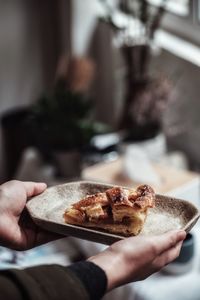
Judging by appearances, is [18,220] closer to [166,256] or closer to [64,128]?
[166,256]

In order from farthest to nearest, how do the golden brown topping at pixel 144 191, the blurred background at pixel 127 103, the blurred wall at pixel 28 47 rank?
the blurred wall at pixel 28 47 → the blurred background at pixel 127 103 → the golden brown topping at pixel 144 191

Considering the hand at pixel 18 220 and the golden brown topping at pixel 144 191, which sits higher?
the golden brown topping at pixel 144 191

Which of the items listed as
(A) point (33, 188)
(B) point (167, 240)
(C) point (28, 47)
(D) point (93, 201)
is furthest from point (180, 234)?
(C) point (28, 47)

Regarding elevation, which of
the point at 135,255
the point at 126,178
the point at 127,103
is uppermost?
the point at 135,255

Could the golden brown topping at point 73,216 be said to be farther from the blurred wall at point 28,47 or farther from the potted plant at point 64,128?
the blurred wall at point 28,47

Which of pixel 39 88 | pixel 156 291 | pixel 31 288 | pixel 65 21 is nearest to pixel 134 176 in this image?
pixel 156 291

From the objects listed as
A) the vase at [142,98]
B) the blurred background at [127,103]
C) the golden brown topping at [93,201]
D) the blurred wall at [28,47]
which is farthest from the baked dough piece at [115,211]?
the blurred wall at [28,47]

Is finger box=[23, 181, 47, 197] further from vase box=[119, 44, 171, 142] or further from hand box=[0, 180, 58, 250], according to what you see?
vase box=[119, 44, 171, 142]
